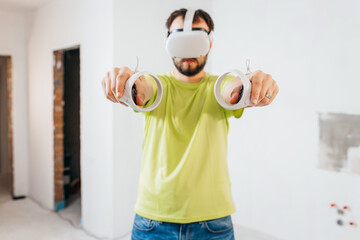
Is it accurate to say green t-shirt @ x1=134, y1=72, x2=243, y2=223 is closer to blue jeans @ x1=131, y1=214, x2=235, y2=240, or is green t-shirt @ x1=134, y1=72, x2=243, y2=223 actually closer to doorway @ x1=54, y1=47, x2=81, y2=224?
blue jeans @ x1=131, y1=214, x2=235, y2=240

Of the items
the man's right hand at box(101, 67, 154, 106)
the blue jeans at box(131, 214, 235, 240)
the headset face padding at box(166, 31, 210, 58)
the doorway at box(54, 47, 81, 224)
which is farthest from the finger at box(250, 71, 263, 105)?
the doorway at box(54, 47, 81, 224)

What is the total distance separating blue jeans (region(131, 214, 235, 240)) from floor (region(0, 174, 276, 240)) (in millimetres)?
1925

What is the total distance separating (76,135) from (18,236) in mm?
1714

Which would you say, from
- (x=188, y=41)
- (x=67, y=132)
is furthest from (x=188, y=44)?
(x=67, y=132)

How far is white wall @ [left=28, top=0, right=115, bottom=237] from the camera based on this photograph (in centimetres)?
278

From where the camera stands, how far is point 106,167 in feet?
9.27

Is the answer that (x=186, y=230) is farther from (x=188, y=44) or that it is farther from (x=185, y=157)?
(x=188, y=44)

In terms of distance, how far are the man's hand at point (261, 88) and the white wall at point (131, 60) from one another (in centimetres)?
196

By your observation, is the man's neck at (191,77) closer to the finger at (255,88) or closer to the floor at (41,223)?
the finger at (255,88)

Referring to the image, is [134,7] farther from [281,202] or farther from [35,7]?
[281,202]

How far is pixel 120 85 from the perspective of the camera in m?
0.92

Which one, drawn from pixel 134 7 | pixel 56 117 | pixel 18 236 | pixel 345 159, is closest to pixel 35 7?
pixel 56 117

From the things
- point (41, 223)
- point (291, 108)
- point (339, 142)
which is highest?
point (291, 108)

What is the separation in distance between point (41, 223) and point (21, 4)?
2.54m
